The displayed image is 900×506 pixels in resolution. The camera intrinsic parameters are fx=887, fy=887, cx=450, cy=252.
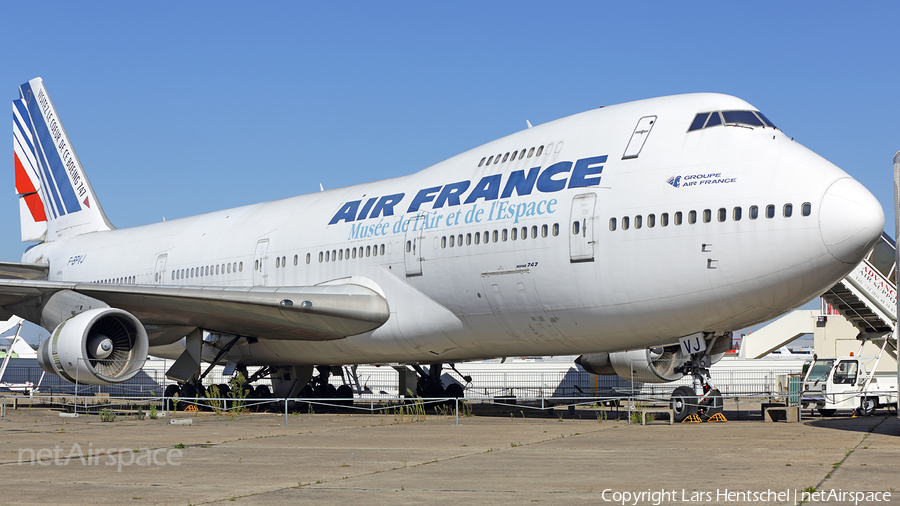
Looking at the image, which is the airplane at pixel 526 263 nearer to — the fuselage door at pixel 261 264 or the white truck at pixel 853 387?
the fuselage door at pixel 261 264

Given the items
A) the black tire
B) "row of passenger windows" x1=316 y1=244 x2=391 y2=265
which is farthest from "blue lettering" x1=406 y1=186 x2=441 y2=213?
the black tire

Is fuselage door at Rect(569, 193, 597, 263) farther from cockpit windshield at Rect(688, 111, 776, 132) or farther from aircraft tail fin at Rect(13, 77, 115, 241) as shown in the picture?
aircraft tail fin at Rect(13, 77, 115, 241)

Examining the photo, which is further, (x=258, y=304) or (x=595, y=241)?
(x=258, y=304)

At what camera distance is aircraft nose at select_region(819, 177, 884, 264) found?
11789mm

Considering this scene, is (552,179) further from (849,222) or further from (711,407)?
(849,222)

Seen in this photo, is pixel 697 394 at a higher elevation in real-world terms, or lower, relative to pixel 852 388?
higher

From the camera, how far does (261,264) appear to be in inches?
808

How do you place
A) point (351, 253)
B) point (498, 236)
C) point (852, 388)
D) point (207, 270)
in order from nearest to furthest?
1. point (498, 236)
2. point (351, 253)
3. point (852, 388)
4. point (207, 270)

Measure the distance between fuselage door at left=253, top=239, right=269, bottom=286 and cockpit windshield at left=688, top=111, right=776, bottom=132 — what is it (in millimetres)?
10633

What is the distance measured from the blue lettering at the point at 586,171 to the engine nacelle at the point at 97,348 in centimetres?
875

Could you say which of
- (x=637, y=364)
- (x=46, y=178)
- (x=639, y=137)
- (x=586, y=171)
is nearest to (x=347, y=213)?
(x=586, y=171)

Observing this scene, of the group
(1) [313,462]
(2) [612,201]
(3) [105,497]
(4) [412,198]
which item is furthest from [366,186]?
(3) [105,497]

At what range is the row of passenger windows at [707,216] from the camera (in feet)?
39.8

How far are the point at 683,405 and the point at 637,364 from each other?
13.6 ft
